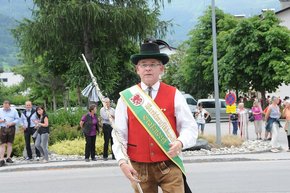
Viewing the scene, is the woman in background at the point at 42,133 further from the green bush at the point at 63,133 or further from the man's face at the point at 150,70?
the man's face at the point at 150,70

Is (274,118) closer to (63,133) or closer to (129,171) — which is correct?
(63,133)

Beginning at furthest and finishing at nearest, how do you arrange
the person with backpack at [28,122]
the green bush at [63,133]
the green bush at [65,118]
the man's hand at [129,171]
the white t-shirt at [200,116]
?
1. the white t-shirt at [200,116]
2. the green bush at [65,118]
3. the green bush at [63,133]
4. the person with backpack at [28,122]
5. the man's hand at [129,171]

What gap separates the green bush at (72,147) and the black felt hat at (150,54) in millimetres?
12899

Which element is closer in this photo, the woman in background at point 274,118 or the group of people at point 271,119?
the group of people at point 271,119

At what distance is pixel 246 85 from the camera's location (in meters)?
40.8

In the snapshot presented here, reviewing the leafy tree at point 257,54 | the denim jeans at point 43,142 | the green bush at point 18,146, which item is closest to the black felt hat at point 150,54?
the denim jeans at point 43,142

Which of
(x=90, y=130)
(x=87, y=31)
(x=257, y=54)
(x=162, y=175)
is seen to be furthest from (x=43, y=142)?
(x=257, y=54)

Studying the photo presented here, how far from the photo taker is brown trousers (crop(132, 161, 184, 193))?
14.7ft

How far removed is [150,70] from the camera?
4551 millimetres

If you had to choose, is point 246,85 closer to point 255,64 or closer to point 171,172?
point 255,64

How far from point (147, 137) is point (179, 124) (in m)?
0.29

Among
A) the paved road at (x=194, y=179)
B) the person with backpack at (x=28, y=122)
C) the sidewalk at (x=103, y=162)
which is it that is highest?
the person with backpack at (x=28, y=122)

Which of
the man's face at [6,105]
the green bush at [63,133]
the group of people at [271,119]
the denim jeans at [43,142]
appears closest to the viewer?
the man's face at [6,105]

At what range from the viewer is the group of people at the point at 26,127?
1554cm
